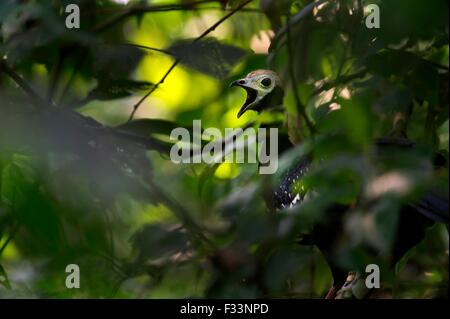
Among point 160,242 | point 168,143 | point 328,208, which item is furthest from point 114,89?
point 328,208

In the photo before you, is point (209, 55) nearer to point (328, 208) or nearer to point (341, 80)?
point (341, 80)

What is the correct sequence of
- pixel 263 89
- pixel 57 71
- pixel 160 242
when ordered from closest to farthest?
pixel 160 242
pixel 263 89
pixel 57 71

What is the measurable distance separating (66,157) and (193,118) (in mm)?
301

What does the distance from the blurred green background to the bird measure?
0.12 ft

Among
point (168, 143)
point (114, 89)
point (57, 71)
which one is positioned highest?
point (57, 71)

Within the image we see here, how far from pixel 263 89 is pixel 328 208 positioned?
47 centimetres

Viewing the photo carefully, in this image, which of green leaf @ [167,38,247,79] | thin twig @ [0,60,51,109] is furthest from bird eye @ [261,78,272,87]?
thin twig @ [0,60,51,109]

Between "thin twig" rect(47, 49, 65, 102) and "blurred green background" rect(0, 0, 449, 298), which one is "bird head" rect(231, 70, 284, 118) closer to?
"blurred green background" rect(0, 0, 449, 298)

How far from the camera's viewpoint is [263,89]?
165 cm

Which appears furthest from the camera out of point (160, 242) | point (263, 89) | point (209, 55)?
point (209, 55)

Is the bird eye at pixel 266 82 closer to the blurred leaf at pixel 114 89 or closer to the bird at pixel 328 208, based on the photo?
the bird at pixel 328 208

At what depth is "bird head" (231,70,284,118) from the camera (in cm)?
164

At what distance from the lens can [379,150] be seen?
3.41 ft

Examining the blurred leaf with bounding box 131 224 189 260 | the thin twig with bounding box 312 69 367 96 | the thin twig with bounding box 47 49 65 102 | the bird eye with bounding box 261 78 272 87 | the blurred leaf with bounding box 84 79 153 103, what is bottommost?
the blurred leaf with bounding box 131 224 189 260
